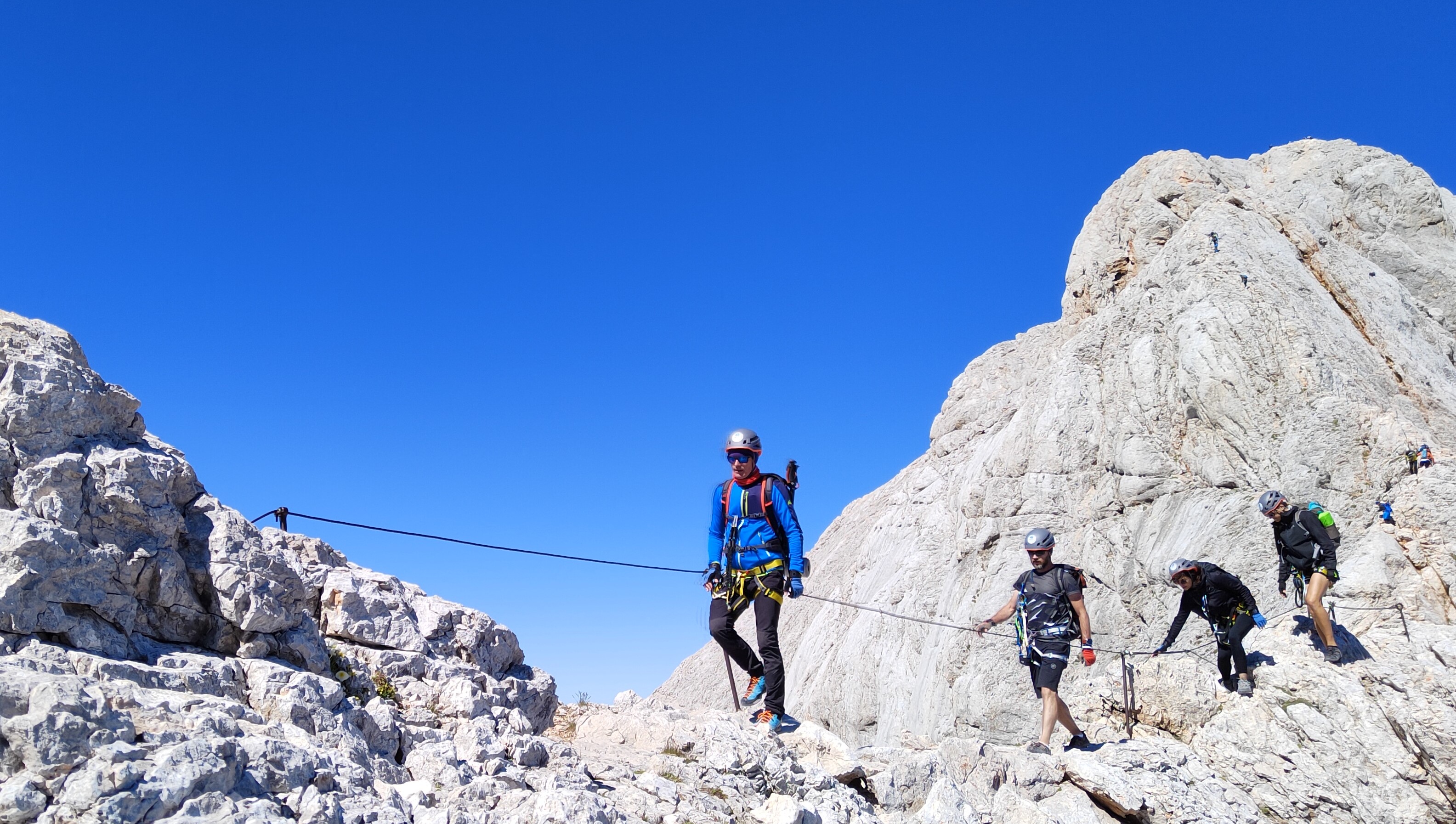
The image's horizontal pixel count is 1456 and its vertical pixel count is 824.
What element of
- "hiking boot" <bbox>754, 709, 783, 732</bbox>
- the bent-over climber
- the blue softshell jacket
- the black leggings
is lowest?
"hiking boot" <bbox>754, 709, 783, 732</bbox>

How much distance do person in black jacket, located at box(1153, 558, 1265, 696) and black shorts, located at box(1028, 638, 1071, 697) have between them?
2199mm

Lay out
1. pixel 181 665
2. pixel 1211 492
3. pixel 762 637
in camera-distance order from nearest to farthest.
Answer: pixel 181 665
pixel 762 637
pixel 1211 492

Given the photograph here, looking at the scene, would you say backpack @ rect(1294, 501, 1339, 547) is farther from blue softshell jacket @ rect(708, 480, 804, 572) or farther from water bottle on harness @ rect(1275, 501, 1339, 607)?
blue softshell jacket @ rect(708, 480, 804, 572)

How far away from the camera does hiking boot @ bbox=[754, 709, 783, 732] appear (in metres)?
8.84

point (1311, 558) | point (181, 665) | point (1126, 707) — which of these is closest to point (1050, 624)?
point (1126, 707)

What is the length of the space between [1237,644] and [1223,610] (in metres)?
0.43

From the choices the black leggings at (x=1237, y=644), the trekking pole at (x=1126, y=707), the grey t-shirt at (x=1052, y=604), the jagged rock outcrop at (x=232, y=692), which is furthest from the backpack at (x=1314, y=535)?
the jagged rock outcrop at (x=232, y=692)

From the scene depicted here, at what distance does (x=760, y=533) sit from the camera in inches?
359

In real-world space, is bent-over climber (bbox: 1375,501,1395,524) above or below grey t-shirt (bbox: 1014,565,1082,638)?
above

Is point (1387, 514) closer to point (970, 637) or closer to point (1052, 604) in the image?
point (1052, 604)

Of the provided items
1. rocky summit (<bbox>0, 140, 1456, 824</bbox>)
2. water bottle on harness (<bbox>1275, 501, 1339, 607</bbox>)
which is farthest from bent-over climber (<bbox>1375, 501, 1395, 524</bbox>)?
water bottle on harness (<bbox>1275, 501, 1339, 607</bbox>)

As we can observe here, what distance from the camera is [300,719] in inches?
245

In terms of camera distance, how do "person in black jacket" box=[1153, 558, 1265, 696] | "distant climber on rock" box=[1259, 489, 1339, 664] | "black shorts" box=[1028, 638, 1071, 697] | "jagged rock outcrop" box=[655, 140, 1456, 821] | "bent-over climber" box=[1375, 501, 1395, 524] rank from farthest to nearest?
"bent-over climber" box=[1375, 501, 1395, 524] → "distant climber on rock" box=[1259, 489, 1339, 664] → "person in black jacket" box=[1153, 558, 1265, 696] → "jagged rock outcrop" box=[655, 140, 1456, 821] → "black shorts" box=[1028, 638, 1071, 697]

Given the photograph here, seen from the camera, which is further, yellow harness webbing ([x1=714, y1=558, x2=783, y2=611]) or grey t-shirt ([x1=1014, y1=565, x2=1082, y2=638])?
grey t-shirt ([x1=1014, y1=565, x2=1082, y2=638])
